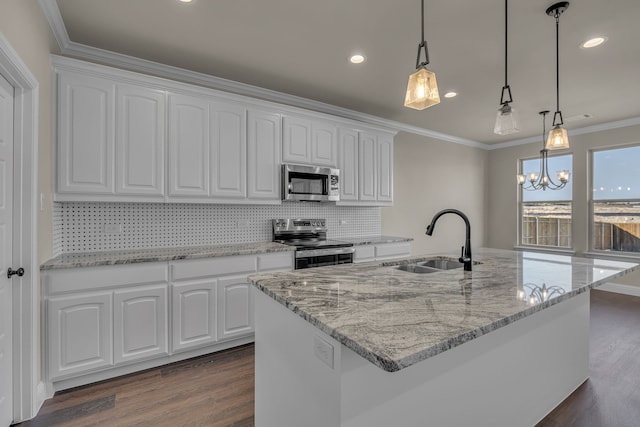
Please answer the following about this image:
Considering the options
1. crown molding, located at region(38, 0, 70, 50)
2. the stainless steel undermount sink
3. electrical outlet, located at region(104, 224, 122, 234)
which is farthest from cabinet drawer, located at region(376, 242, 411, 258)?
crown molding, located at region(38, 0, 70, 50)

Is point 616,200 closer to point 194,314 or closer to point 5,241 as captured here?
point 194,314

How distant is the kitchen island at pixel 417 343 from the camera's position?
102 cm

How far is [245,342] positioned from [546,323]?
2.40 m

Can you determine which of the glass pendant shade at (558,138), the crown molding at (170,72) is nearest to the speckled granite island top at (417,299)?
the glass pendant shade at (558,138)

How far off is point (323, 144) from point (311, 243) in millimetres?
1180

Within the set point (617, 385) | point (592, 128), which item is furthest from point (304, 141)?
point (592, 128)

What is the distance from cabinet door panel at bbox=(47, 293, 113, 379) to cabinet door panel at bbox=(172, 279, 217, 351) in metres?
0.46

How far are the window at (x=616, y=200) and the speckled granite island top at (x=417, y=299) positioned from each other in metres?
3.92

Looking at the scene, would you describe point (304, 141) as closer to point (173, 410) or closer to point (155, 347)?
point (155, 347)

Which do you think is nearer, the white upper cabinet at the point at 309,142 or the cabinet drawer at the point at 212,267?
the cabinet drawer at the point at 212,267

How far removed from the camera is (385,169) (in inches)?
171

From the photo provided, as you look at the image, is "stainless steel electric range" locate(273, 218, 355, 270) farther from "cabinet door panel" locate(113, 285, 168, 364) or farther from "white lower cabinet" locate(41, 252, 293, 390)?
"cabinet door panel" locate(113, 285, 168, 364)

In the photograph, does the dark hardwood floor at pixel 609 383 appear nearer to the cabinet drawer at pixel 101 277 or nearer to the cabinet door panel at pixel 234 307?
the cabinet door panel at pixel 234 307

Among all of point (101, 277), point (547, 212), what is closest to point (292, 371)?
point (101, 277)
